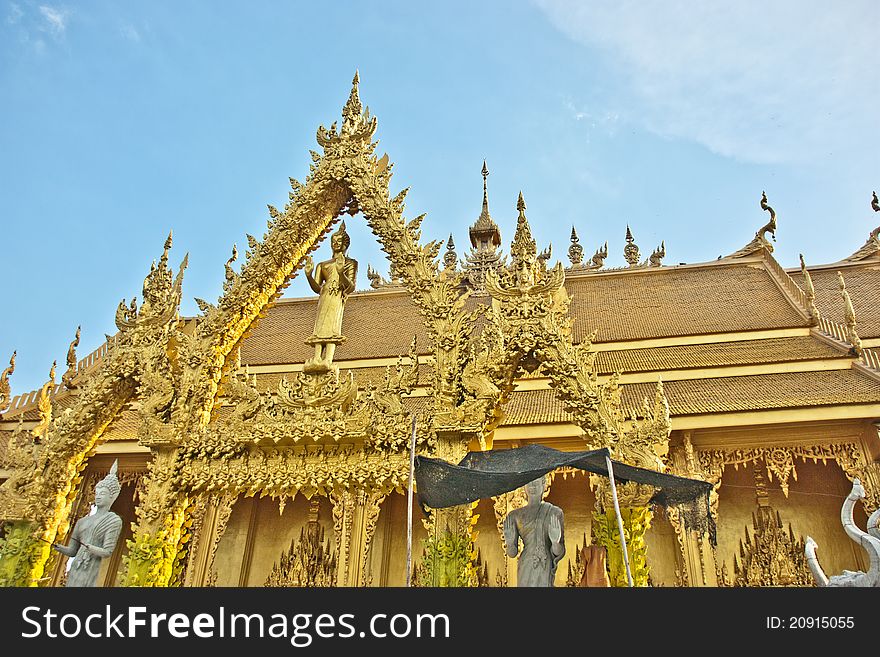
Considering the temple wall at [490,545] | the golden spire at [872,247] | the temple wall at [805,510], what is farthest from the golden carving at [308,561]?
the golden spire at [872,247]

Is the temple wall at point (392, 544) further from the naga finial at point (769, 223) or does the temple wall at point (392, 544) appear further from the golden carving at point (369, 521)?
the naga finial at point (769, 223)

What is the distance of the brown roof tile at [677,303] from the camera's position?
16.5 metres

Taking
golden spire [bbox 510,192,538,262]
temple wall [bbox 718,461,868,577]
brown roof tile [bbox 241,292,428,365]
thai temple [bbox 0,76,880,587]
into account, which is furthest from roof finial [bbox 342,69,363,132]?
temple wall [bbox 718,461,868,577]

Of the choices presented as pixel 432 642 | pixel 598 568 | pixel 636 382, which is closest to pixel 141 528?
pixel 432 642

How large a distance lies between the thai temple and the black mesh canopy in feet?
0.83

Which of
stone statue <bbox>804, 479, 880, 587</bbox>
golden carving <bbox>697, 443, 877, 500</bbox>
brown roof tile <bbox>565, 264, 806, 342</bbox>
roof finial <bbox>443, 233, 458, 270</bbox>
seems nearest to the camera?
stone statue <bbox>804, 479, 880, 587</bbox>

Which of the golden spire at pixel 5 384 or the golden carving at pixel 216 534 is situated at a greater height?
the golden spire at pixel 5 384

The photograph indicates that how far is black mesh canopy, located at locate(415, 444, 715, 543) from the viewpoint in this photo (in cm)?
515

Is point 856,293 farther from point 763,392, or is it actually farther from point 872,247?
point 763,392

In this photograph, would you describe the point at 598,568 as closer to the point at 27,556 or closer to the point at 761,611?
the point at 761,611

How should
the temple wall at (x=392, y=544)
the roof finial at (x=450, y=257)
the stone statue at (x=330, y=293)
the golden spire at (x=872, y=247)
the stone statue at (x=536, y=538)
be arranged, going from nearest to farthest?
the stone statue at (x=536, y=538)
the stone statue at (x=330, y=293)
the temple wall at (x=392, y=544)
the golden spire at (x=872, y=247)
the roof finial at (x=450, y=257)

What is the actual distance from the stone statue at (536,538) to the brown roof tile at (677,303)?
37.0 ft

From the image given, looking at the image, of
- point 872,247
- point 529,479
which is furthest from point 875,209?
point 529,479

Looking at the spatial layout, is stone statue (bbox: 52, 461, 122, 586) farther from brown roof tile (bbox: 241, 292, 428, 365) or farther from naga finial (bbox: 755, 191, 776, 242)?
naga finial (bbox: 755, 191, 776, 242)
